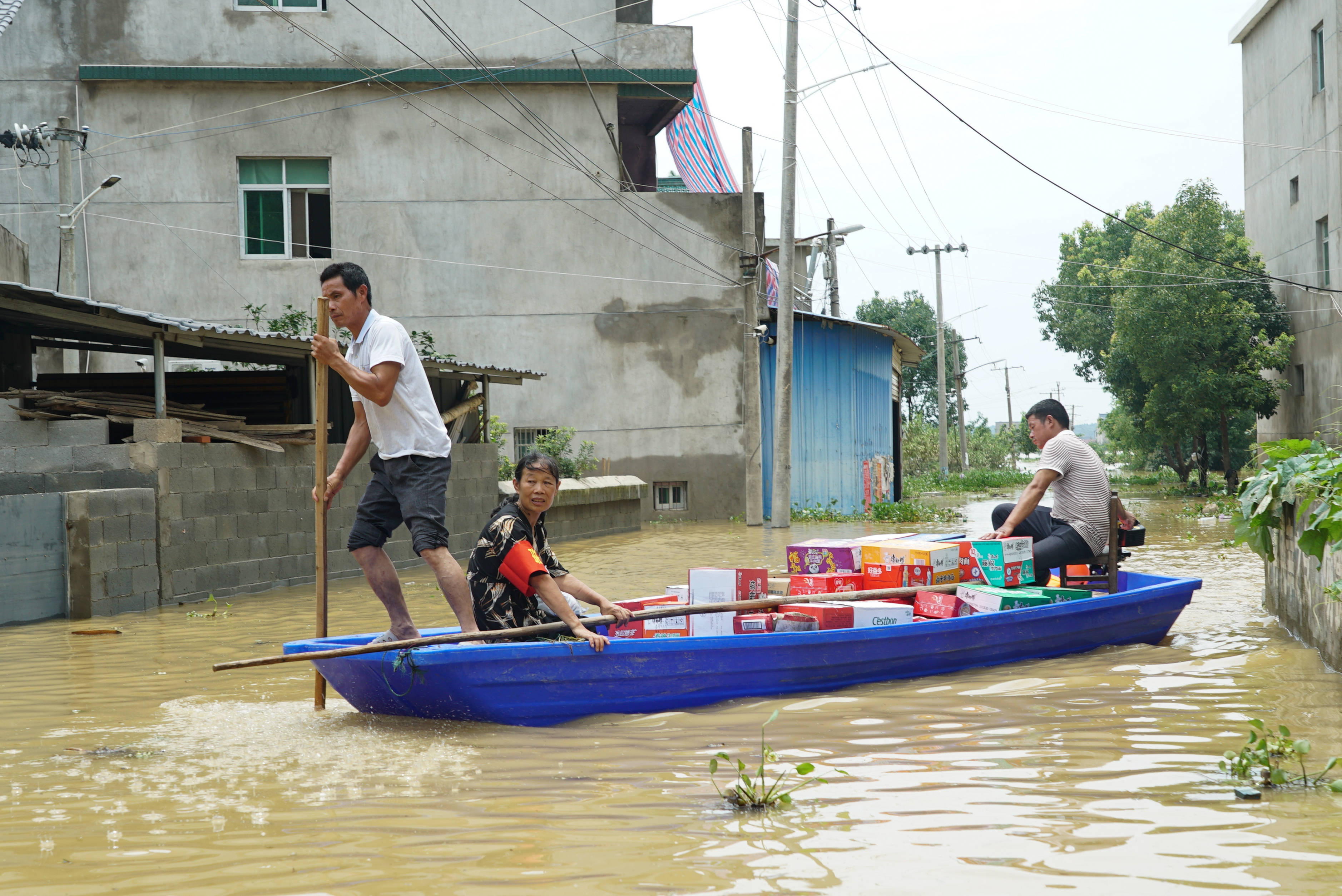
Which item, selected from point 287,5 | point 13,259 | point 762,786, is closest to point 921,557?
point 762,786

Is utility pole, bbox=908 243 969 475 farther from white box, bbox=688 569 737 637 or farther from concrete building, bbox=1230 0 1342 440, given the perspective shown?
white box, bbox=688 569 737 637

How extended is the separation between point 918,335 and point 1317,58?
38.9 meters

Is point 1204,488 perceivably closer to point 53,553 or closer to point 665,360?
point 665,360

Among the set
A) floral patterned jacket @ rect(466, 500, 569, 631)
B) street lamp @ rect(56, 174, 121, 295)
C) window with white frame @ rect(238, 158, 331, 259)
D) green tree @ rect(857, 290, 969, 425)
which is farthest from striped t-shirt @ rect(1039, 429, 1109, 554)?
green tree @ rect(857, 290, 969, 425)

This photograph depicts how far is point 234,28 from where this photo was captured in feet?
67.8

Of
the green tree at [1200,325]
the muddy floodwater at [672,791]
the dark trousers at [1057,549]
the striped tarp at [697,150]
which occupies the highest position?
the striped tarp at [697,150]

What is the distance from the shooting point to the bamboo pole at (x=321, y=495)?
20.1ft

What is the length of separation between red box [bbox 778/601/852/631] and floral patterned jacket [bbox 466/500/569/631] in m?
1.59

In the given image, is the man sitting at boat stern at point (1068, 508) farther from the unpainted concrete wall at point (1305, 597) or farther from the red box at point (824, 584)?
the red box at point (824, 584)

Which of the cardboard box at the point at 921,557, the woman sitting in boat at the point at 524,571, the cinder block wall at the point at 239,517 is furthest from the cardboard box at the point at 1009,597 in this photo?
the cinder block wall at the point at 239,517

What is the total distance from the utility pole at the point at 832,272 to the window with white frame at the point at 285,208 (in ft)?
47.1

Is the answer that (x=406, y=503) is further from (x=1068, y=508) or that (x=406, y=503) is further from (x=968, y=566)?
(x=1068, y=508)

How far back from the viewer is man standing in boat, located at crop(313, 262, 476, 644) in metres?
5.96

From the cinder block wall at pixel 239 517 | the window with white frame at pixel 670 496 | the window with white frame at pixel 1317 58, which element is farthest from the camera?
the window with white frame at pixel 1317 58
